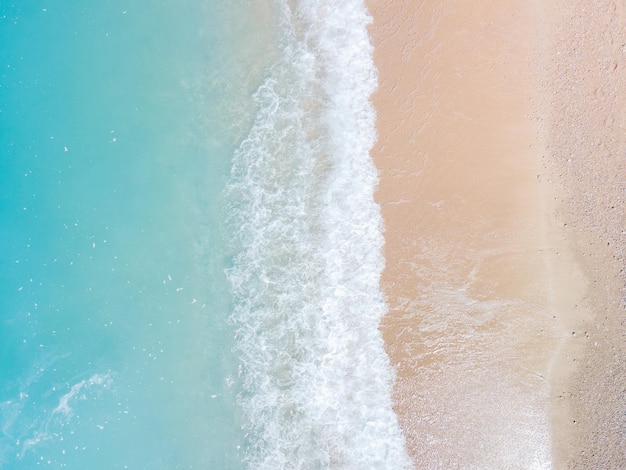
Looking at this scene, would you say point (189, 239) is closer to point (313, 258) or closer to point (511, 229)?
point (313, 258)

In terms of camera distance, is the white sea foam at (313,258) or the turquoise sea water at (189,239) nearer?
the white sea foam at (313,258)

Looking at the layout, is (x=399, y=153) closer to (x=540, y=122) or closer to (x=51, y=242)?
(x=540, y=122)

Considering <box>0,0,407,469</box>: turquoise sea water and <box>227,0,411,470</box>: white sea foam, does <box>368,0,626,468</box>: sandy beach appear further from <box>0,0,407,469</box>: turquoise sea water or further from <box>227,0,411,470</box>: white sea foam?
<box>0,0,407,469</box>: turquoise sea water

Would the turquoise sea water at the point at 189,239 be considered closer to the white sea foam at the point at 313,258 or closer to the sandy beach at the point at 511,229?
the white sea foam at the point at 313,258

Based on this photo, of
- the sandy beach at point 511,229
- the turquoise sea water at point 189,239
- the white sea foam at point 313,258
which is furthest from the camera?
the turquoise sea water at point 189,239

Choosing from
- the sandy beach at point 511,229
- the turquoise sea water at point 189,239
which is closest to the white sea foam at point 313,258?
the turquoise sea water at point 189,239

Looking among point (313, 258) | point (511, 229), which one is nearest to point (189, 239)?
point (313, 258)
